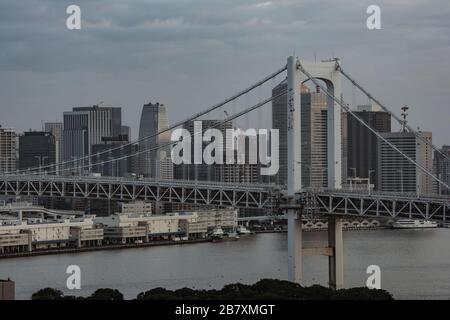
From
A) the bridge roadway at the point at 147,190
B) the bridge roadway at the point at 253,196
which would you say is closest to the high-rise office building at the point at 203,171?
the bridge roadway at the point at 147,190

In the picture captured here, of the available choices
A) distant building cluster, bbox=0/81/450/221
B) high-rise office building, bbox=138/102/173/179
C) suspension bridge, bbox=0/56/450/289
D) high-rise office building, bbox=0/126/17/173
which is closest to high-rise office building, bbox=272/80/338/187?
distant building cluster, bbox=0/81/450/221

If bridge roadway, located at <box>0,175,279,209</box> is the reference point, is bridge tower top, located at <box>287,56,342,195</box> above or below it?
above

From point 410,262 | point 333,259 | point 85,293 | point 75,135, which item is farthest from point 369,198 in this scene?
point 75,135

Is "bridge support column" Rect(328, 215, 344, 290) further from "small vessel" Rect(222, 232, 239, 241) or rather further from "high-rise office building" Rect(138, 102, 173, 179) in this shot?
"high-rise office building" Rect(138, 102, 173, 179)

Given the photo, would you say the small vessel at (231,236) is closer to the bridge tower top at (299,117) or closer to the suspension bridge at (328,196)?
the suspension bridge at (328,196)

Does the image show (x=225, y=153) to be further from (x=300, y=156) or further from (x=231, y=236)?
(x=300, y=156)
